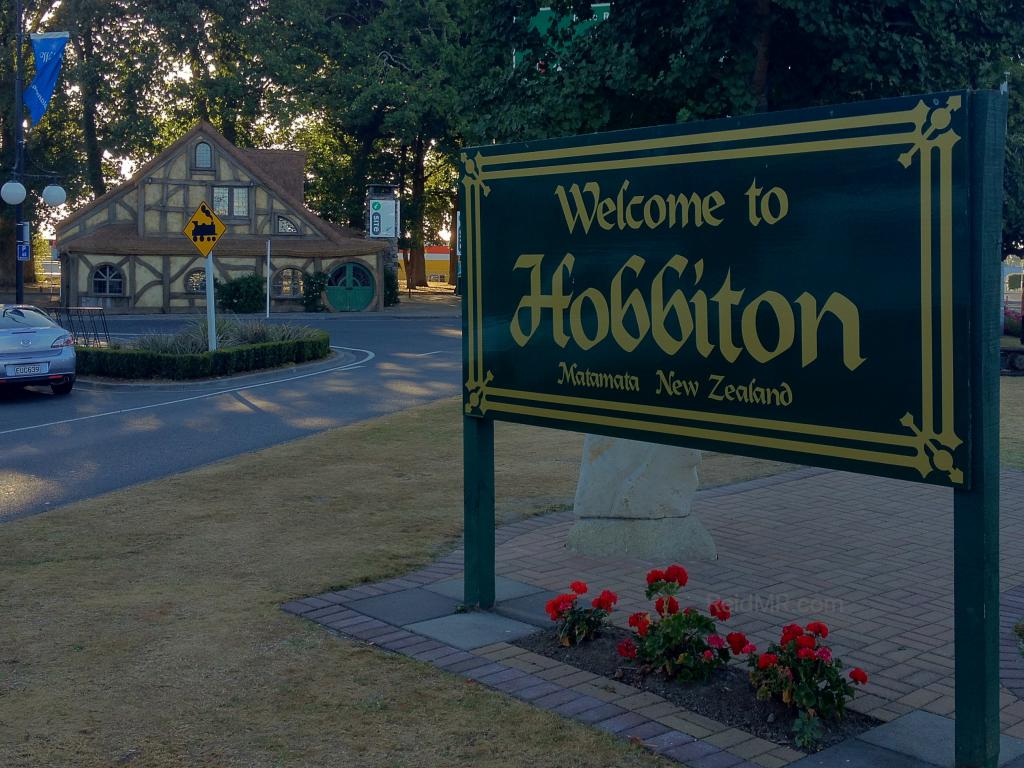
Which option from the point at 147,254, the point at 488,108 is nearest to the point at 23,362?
the point at 488,108

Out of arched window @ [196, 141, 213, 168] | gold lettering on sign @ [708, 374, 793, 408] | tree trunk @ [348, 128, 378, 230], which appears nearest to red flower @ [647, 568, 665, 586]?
gold lettering on sign @ [708, 374, 793, 408]

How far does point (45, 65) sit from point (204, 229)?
9918 mm

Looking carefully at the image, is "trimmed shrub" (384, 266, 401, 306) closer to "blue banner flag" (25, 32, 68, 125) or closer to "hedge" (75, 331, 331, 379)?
"blue banner flag" (25, 32, 68, 125)

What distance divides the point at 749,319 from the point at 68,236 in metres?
40.3

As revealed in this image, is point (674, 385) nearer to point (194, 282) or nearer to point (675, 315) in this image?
point (675, 315)

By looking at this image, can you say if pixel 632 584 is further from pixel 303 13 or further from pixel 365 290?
pixel 303 13

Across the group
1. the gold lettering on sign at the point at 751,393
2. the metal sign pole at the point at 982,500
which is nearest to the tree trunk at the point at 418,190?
the gold lettering on sign at the point at 751,393

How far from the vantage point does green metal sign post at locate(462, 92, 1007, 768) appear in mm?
4480

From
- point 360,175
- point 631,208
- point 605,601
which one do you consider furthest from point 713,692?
point 360,175

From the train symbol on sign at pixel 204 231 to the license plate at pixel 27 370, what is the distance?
4648mm

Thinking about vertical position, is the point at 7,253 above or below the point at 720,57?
above

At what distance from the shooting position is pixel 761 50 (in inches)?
469

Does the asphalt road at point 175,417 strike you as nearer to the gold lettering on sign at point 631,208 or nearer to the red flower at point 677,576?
the gold lettering on sign at point 631,208

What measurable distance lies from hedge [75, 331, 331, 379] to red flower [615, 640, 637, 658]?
16.1 meters
